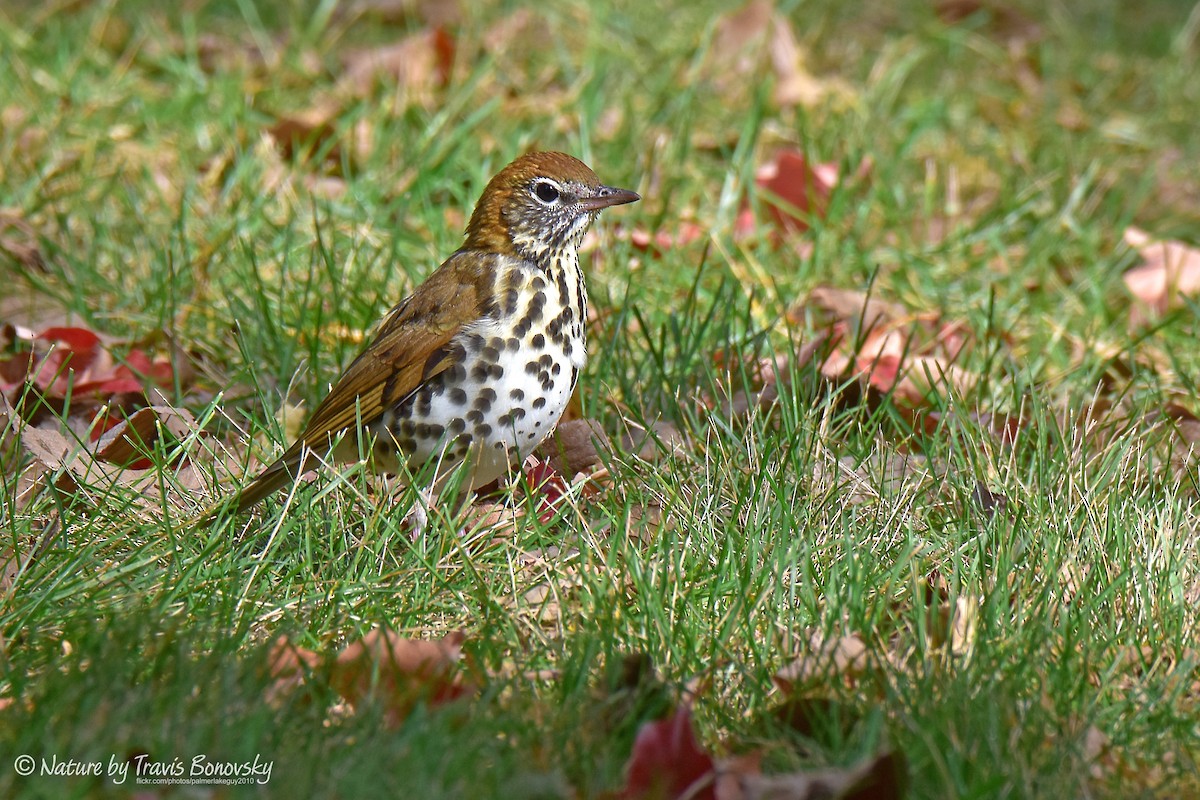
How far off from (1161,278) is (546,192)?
247 centimetres

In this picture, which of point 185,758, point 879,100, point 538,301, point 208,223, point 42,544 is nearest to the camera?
point 185,758

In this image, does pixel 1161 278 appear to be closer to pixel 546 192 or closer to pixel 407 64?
pixel 546 192

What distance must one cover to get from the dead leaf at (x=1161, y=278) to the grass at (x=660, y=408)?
0.10 metres

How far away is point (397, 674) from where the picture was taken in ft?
9.04

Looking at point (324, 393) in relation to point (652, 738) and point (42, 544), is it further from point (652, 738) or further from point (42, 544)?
point (652, 738)

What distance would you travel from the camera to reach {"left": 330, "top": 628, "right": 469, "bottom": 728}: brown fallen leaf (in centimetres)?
271

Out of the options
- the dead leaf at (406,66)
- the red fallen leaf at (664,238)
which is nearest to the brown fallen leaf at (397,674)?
the red fallen leaf at (664,238)

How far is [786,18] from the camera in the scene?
7.34 m

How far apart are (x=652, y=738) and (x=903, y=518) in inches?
46.0

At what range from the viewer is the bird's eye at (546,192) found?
162 inches

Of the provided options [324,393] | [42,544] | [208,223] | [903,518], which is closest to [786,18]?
[208,223]

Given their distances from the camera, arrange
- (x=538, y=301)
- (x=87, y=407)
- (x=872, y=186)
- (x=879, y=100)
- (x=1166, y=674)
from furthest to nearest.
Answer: (x=879, y=100)
(x=872, y=186)
(x=87, y=407)
(x=538, y=301)
(x=1166, y=674)

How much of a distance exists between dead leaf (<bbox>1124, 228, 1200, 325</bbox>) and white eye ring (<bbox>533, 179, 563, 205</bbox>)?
91.7 inches

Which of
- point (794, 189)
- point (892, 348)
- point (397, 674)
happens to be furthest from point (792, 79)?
point (397, 674)
